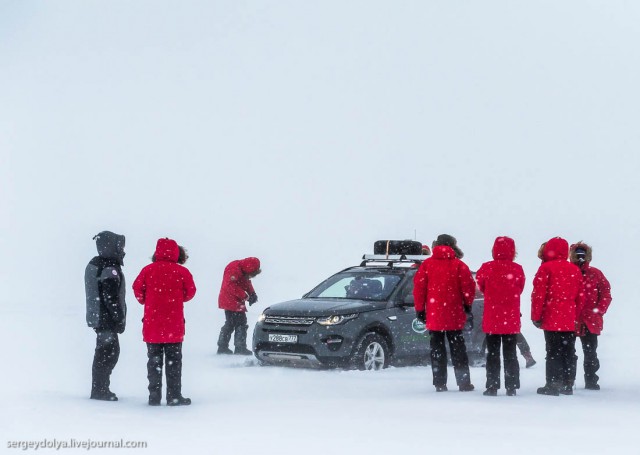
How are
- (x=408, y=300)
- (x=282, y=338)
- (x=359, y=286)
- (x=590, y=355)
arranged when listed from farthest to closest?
(x=359, y=286), (x=408, y=300), (x=282, y=338), (x=590, y=355)

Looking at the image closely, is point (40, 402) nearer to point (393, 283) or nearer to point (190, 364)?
point (190, 364)

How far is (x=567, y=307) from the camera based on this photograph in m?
11.2

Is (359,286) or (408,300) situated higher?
(359,286)

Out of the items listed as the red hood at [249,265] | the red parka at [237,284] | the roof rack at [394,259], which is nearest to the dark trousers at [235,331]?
the red parka at [237,284]

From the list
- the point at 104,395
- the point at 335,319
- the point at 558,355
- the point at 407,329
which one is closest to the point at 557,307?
the point at 558,355

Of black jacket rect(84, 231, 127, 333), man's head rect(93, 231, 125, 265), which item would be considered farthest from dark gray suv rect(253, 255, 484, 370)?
man's head rect(93, 231, 125, 265)

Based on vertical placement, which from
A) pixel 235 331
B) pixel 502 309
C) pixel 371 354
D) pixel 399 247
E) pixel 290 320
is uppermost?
pixel 399 247

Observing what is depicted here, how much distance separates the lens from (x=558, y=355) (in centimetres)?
1145

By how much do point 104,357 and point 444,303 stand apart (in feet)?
12.7

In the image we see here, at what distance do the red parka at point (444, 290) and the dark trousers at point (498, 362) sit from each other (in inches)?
17.3

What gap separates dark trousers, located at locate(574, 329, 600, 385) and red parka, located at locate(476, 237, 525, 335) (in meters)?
1.15

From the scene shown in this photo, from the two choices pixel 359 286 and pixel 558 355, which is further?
pixel 359 286

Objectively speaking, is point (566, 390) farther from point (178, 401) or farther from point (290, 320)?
point (178, 401)

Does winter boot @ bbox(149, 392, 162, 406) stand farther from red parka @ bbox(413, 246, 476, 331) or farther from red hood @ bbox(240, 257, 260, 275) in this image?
red hood @ bbox(240, 257, 260, 275)
